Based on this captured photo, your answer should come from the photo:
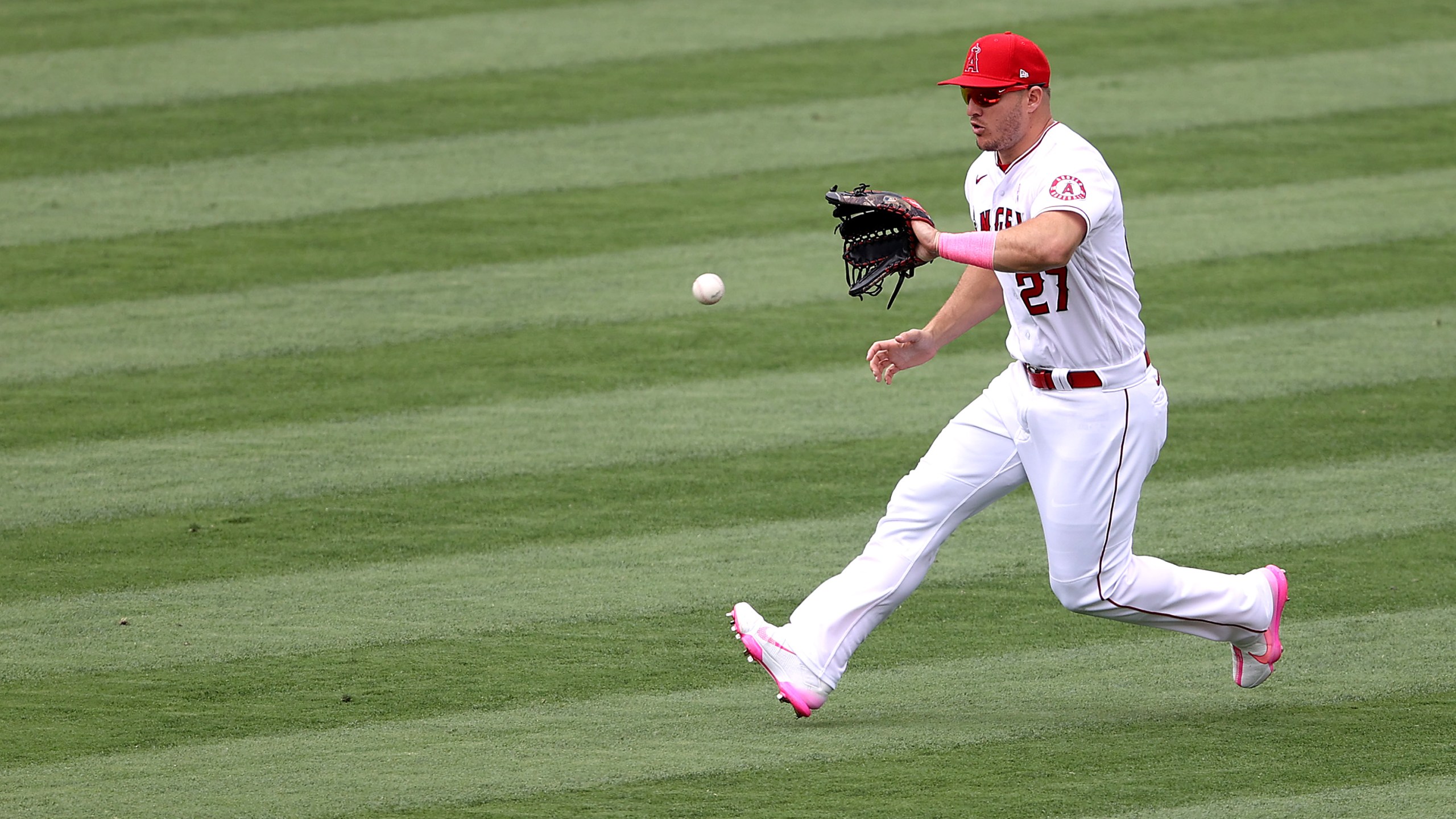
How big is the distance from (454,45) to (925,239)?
652 centimetres

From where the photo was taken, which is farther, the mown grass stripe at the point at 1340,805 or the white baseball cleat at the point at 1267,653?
the white baseball cleat at the point at 1267,653

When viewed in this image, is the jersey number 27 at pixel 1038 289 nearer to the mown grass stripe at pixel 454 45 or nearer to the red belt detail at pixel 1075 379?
the red belt detail at pixel 1075 379

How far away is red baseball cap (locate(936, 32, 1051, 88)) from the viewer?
4344 mm

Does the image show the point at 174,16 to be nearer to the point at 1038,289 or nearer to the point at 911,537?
the point at 911,537

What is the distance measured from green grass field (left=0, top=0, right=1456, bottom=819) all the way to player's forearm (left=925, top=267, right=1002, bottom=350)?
39.0 inches

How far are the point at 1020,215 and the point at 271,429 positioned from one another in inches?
139

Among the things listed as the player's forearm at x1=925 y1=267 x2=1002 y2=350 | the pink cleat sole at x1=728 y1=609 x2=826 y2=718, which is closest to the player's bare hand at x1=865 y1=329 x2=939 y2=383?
the player's forearm at x1=925 y1=267 x2=1002 y2=350

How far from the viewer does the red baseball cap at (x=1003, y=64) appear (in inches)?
171

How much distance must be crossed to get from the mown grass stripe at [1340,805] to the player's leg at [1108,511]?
621mm

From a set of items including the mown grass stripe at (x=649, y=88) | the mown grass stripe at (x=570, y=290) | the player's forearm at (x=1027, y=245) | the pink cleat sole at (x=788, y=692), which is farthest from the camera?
the mown grass stripe at (x=649, y=88)

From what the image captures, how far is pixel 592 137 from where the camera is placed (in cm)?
922

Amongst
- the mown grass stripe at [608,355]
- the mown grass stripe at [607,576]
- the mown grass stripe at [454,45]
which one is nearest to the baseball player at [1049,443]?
the mown grass stripe at [607,576]

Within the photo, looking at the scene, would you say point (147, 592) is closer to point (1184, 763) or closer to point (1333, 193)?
point (1184, 763)

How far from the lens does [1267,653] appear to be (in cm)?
465
